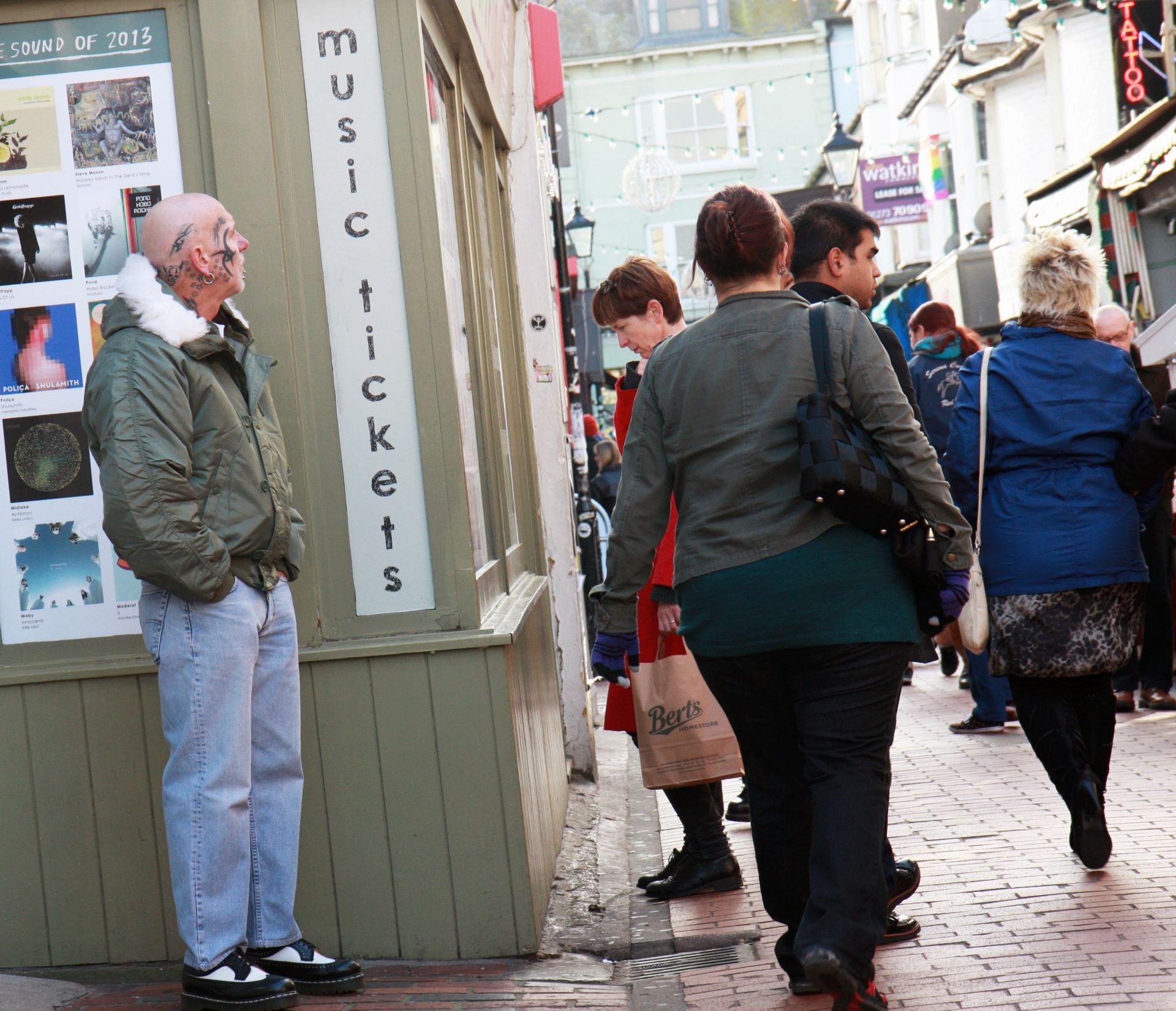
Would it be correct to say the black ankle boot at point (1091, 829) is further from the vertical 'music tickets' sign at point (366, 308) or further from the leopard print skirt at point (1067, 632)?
the vertical 'music tickets' sign at point (366, 308)

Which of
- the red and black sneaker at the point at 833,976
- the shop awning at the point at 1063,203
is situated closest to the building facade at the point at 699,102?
the shop awning at the point at 1063,203

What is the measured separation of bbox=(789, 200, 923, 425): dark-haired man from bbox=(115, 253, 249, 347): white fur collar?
158cm

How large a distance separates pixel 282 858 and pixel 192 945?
0.31 m

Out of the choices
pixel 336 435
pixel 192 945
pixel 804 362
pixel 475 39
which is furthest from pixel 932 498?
pixel 475 39

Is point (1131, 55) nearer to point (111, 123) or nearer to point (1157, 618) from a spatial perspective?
point (1157, 618)

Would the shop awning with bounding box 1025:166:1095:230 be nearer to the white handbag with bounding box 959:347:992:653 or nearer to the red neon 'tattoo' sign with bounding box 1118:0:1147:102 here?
the red neon 'tattoo' sign with bounding box 1118:0:1147:102

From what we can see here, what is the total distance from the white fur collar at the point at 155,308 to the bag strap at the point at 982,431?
2563mm

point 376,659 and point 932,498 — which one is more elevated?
point 932,498

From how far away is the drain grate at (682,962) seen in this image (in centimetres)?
379

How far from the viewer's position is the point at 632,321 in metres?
4.55

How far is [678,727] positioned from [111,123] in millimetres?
2509

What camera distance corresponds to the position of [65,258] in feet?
12.6

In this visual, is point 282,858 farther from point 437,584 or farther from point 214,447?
point 214,447

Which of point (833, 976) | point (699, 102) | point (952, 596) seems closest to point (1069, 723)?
point (952, 596)
